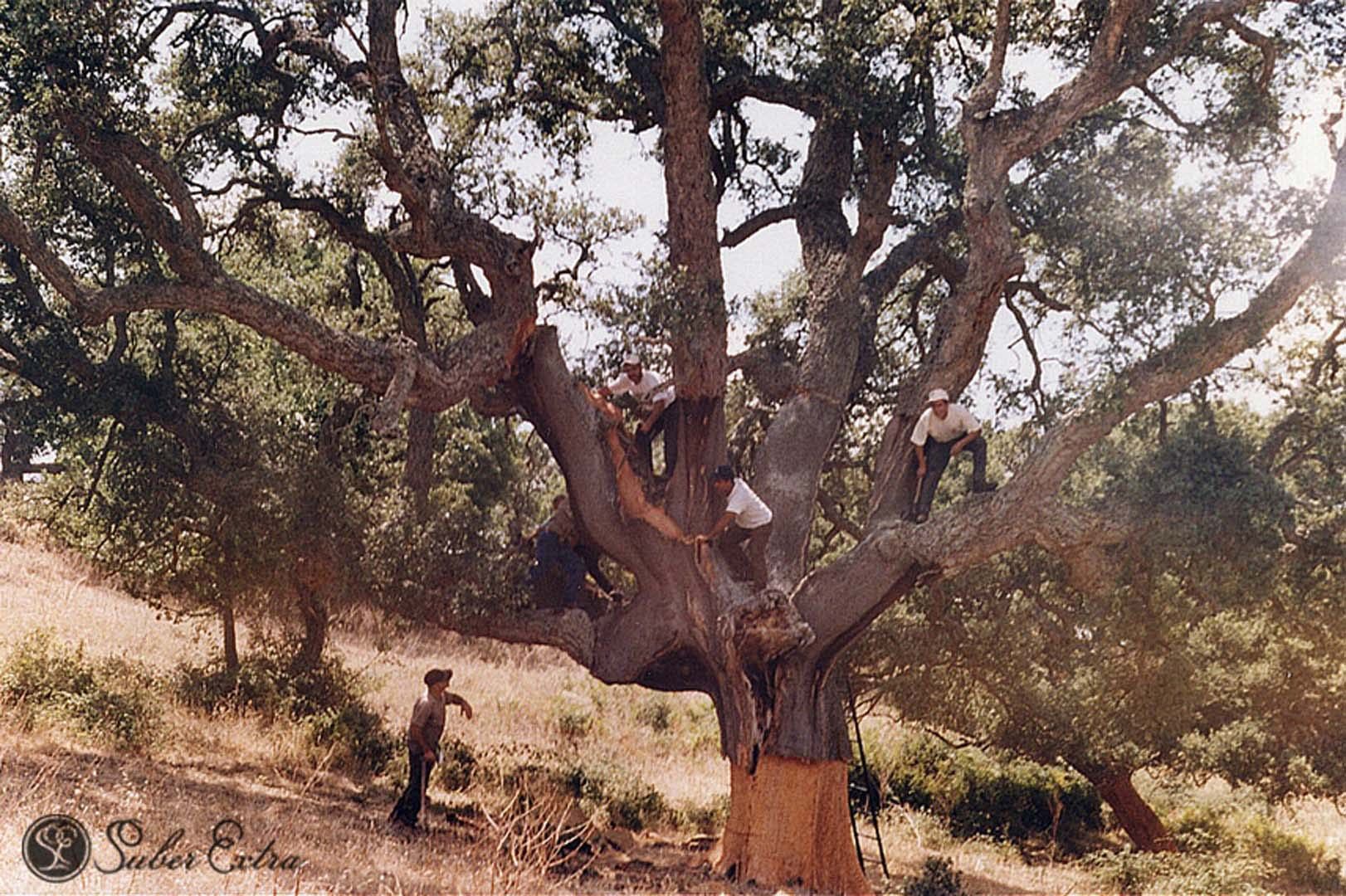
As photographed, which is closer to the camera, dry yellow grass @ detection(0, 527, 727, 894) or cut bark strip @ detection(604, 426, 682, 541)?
dry yellow grass @ detection(0, 527, 727, 894)

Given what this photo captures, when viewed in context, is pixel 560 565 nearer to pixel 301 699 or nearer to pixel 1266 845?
pixel 301 699

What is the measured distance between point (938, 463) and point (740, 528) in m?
1.93

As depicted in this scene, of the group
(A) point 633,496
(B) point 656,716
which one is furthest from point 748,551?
(B) point 656,716

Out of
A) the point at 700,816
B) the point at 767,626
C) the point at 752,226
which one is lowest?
the point at 700,816

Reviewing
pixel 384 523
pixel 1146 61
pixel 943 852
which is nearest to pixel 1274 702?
pixel 943 852

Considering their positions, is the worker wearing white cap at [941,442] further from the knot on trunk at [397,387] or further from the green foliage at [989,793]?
the green foliage at [989,793]

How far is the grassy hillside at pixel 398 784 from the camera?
7.48 metres

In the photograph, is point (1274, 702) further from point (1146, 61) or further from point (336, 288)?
point (336, 288)

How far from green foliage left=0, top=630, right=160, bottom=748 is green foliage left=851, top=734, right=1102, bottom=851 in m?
12.4

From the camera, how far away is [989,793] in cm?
2105

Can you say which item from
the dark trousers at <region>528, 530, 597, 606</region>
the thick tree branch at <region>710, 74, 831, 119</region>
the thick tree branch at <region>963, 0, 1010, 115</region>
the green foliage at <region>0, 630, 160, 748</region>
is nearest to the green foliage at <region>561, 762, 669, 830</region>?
the dark trousers at <region>528, 530, 597, 606</region>

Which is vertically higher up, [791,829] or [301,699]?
[301,699]

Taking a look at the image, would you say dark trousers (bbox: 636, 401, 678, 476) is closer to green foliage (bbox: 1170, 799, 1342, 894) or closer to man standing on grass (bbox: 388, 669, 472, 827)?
man standing on grass (bbox: 388, 669, 472, 827)

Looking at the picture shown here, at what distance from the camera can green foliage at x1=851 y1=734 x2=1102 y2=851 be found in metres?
20.4
